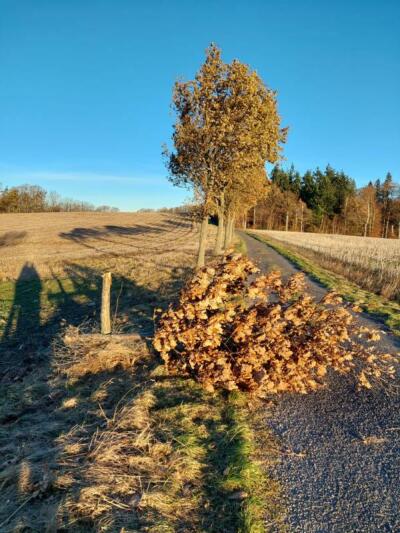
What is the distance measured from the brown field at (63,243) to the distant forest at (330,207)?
26.9 meters

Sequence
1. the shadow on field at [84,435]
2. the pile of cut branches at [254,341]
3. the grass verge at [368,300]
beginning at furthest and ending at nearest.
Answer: the grass verge at [368,300] → the pile of cut branches at [254,341] → the shadow on field at [84,435]

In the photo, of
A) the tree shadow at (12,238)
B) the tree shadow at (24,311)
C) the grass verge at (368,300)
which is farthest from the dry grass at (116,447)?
the tree shadow at (12,238)

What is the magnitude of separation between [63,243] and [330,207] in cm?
5362

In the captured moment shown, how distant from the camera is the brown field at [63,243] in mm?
26234

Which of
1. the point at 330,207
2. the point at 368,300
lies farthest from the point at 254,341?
the point at 330,207

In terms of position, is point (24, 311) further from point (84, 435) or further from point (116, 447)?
point (116, 447)

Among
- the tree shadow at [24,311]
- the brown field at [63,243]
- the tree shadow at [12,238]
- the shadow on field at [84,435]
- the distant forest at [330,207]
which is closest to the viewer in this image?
the shadow on field at [84,435]

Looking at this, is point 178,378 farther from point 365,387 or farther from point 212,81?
point 212,81

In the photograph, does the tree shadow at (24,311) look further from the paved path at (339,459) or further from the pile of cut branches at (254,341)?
the paved path at (339,459)

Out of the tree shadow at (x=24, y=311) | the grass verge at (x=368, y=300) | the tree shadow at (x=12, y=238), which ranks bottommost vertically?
the tree shadow at (x=24, y=311)

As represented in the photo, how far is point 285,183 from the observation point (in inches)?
3174

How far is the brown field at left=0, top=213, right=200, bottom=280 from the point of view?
26.2m

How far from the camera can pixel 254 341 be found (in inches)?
218

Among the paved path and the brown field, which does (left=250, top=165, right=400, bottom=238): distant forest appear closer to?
the brown field
